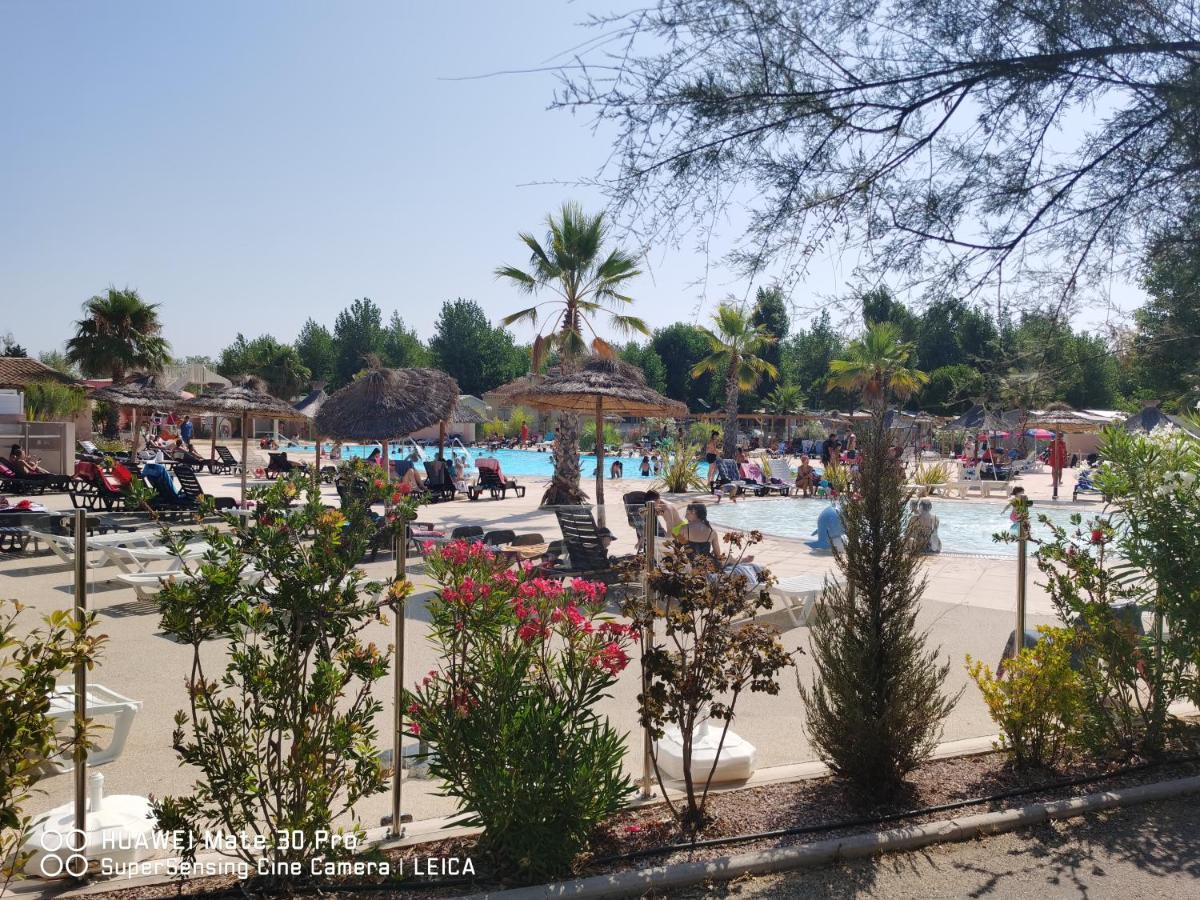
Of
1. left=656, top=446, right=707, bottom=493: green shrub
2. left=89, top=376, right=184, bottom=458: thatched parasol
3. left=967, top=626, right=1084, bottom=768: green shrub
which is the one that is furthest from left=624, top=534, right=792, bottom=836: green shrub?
left=89, top=376, right=184, bottom=458: thatched parasol

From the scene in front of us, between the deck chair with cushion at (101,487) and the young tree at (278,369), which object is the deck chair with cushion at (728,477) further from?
the young tree at (278,369)

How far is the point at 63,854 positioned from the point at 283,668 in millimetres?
1226

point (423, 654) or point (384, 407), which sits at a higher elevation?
point (384, 407)

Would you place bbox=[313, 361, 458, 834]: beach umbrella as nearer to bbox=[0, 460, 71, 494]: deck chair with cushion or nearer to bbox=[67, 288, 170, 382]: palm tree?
bbox=[0, 460, 71, 494]: deck chair with cushion

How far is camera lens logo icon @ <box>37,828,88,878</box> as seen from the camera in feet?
11.1

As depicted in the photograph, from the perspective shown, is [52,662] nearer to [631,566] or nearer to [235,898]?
[235,898]

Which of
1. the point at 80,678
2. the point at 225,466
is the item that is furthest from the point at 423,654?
the point at 225,466

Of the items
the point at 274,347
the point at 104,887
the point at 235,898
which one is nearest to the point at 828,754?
the point at 235,898

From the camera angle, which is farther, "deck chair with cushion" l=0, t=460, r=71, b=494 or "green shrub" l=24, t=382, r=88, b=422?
"green shrub" l=24, t=382, r=88, b=422

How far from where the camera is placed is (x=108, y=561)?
9.80m

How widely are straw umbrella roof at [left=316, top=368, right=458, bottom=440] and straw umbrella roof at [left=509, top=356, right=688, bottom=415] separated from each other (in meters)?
1.70

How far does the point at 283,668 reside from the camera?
3.18 meters

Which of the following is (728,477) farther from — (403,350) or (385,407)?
(403,350)

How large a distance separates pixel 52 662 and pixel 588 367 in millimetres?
15099
